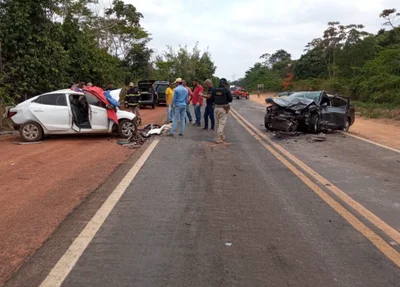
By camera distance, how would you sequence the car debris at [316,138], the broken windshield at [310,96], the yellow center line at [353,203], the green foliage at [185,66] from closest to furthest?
the yellow center line at [353,203]
the car debris at [316,138]
the broken windshield at [310,96]
the green foliage at [185,66]

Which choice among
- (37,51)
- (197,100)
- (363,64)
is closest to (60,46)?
(37,51)

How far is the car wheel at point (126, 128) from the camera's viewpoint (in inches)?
485

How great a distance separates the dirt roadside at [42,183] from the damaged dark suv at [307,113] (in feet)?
18.3

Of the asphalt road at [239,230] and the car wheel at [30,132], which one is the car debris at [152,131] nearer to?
the car wheel at [30,132]

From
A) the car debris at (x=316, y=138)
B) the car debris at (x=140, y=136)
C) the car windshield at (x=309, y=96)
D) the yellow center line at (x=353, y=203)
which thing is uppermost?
the car windshield at (x=309, y=96)

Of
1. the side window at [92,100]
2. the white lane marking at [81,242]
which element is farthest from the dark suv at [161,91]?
the white lane marking at [81,242]

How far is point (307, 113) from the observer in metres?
13.6

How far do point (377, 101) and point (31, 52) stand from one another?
23350 millimetres

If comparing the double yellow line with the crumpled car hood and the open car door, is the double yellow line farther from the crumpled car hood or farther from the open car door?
the open car door

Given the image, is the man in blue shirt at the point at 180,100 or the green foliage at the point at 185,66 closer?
the man in blue shirt at the point at 180,100

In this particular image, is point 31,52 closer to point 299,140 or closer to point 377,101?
point 299,140

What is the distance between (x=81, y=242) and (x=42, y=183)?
293 centimetres

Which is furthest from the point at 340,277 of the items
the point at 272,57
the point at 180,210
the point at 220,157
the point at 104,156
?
the point at 272,57

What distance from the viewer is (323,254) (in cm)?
410
